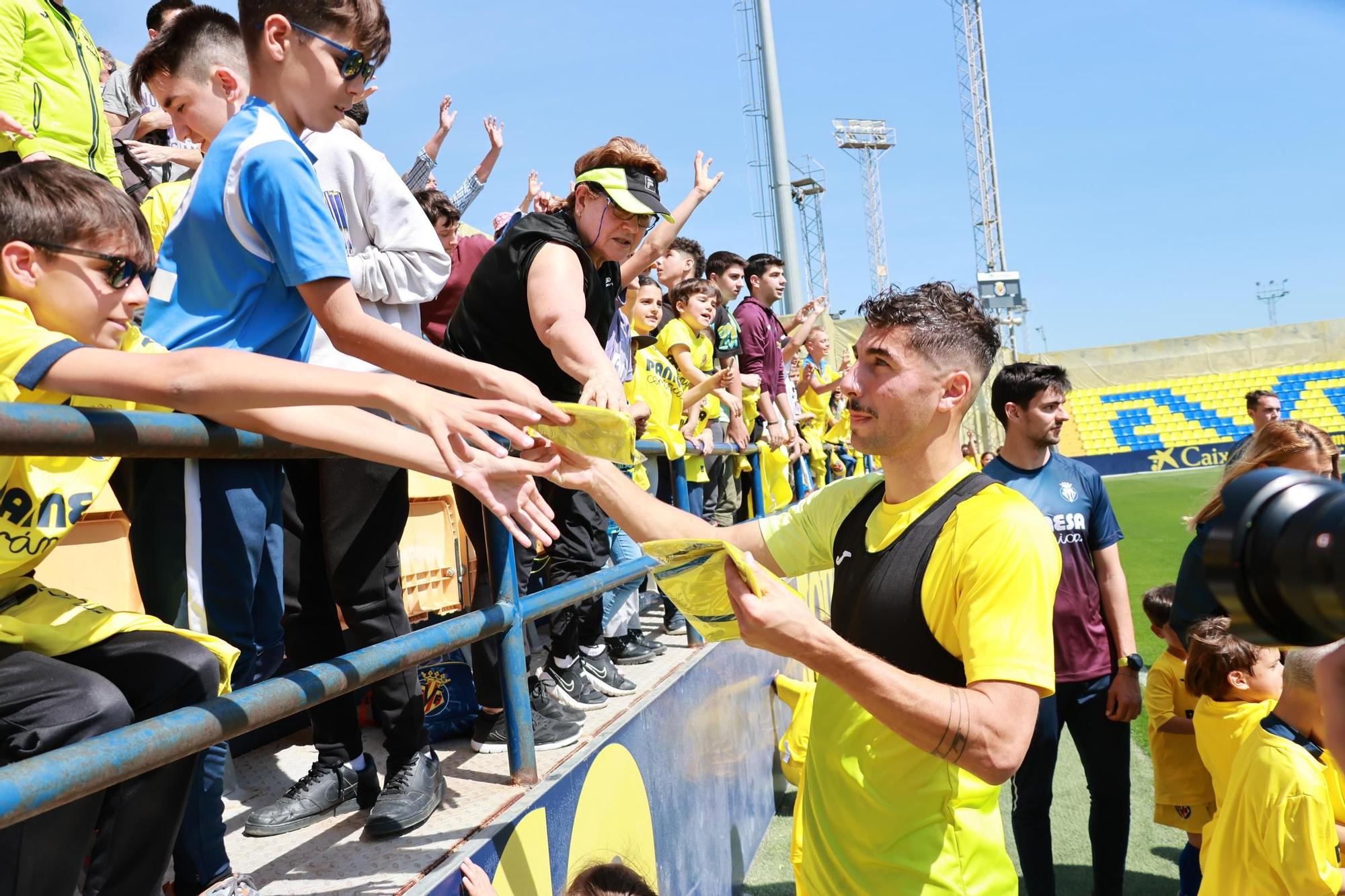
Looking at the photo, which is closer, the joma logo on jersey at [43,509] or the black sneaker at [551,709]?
the joma logo on jersey at [43,509]

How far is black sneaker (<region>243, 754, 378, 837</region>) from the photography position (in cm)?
247

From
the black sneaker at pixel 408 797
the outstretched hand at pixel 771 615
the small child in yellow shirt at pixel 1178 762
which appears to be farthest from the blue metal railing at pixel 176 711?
the small child in yellow shirt at pixel 1178 762

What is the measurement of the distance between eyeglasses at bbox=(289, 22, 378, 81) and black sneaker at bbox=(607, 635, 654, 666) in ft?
9.64

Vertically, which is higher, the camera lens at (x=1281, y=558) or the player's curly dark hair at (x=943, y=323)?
the player's curly dark hair at (x=943, y=323)

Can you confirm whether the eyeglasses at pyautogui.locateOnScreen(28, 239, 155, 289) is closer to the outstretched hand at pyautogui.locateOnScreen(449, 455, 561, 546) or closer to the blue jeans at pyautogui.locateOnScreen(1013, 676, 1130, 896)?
the outstretched hand at pyautogui.locateOnScreen(449, 455, 561, 546)

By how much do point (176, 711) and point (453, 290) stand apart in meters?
3.32

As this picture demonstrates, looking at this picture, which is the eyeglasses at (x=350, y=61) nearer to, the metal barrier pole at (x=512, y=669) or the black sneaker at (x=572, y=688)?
the metal barrier pole at (x=512, y=669)

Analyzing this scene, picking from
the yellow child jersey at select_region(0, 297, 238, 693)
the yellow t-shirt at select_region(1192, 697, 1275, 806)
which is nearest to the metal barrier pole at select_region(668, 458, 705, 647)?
the yellow t-shirt at select_region(1192, 697, 1275, 806)

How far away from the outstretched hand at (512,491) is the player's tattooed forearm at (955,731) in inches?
31.6

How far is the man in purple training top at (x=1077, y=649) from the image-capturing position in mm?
4035

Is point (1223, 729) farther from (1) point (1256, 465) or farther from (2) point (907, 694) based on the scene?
(2) point (907, 694)

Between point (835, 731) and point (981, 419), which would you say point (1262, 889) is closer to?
point (835, 731)

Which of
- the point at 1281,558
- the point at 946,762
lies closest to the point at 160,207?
the point at 946,762

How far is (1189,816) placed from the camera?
167 inches
